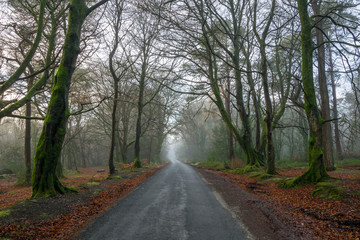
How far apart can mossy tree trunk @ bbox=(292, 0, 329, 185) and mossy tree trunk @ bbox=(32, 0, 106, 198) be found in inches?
329

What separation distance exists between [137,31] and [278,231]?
1711 cm

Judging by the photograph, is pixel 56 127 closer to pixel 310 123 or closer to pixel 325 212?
pixel 325 212

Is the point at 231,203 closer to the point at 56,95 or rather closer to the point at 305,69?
the point at 305,69

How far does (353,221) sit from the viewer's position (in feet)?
13.1

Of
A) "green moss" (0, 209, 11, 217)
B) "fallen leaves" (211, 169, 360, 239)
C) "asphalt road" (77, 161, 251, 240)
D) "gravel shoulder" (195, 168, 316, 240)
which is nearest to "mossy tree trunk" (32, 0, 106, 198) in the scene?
"green moss" (0, 209, 11, 217)

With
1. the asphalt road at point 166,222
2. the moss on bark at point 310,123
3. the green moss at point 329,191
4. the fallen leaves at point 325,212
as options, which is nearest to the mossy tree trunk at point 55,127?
the asphalt road at point 166,222

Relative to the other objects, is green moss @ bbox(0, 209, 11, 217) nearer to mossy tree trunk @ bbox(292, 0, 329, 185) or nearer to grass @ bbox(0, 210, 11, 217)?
grass @ bbox(0, 210, 11, 217)

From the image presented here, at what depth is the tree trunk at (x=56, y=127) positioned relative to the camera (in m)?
6.75

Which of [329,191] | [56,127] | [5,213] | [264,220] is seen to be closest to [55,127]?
[56,127]

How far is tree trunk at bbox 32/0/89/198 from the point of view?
6.75 metres

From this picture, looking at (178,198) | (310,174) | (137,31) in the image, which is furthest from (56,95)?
(137,31)

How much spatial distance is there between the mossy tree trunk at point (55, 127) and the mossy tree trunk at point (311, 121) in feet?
27.4

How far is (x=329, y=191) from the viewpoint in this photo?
5.88 meters

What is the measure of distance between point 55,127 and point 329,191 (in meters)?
8.68
